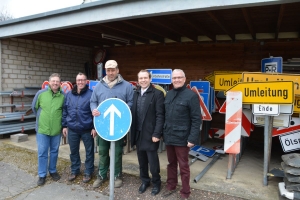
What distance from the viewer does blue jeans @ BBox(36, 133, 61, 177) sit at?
3607mm

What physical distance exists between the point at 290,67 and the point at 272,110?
2.35m

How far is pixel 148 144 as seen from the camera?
309cm

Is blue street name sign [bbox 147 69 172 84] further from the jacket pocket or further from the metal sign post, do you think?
the metal sign post

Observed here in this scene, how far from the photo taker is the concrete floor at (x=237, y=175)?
3314 mm

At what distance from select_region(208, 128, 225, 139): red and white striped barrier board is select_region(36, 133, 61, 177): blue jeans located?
418 cm

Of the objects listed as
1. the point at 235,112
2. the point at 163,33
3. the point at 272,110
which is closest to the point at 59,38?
the point at 163,33

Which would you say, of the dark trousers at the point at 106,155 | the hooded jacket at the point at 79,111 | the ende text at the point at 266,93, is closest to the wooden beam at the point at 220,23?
the ende text at the point at 266,93

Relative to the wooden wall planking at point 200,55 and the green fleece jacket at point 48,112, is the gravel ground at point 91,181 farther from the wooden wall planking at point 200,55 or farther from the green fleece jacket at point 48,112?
the wooden wall planking at point 200,55

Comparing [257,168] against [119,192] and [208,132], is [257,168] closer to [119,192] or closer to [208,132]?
[208,132]

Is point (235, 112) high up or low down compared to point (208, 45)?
down

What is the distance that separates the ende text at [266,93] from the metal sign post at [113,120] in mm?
1991

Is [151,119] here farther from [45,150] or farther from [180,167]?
[45,150]

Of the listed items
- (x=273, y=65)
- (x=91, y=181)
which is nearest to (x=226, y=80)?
(x=273, y=65)

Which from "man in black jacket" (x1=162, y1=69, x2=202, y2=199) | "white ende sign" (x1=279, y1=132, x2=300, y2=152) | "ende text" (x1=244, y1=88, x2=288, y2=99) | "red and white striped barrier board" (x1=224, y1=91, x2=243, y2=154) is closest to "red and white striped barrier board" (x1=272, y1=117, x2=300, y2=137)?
"white ende sign" (x1=279, y1=132, x2=300, y2=152)
